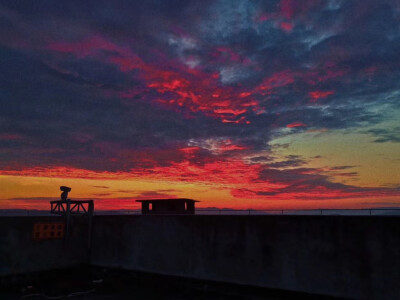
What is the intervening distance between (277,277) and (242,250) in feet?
6.64

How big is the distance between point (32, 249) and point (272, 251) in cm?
1358

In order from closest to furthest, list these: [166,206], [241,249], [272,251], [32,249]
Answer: [272,251], [241,249], [32,249], [166,206]

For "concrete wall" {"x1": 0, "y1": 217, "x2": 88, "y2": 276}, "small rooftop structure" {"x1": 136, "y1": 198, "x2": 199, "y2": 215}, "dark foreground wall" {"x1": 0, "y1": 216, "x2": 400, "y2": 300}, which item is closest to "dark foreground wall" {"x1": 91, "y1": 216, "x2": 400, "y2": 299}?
"dark foreground wall" {"x1": 0, "y1": 216, "x2": 400, "y2": 300}

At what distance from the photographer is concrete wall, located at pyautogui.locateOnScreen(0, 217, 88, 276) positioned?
1712cm

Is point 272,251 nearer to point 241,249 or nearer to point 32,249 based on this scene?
point 241,249

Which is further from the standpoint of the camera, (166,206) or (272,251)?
(166,206)

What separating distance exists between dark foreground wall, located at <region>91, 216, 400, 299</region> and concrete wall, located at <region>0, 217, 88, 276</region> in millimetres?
1652

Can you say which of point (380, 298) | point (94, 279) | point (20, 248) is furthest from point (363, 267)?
point (20, 248)

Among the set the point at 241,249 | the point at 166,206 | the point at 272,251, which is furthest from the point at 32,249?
the point at 166,206

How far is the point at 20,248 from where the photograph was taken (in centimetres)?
1755

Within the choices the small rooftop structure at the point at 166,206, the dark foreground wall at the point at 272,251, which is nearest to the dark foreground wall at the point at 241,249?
the dark foreground wall at the point at 272,251

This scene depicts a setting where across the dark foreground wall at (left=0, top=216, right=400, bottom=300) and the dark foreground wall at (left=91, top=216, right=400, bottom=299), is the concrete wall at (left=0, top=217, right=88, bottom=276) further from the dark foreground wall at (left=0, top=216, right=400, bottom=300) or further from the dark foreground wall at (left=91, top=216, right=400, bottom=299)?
the dark foreground wall at (left=91, top=216, right=400, bottom=299)

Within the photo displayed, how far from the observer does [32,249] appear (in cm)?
1797

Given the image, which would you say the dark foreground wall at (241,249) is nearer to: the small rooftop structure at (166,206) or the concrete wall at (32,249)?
the concrete wall at (32,249)
